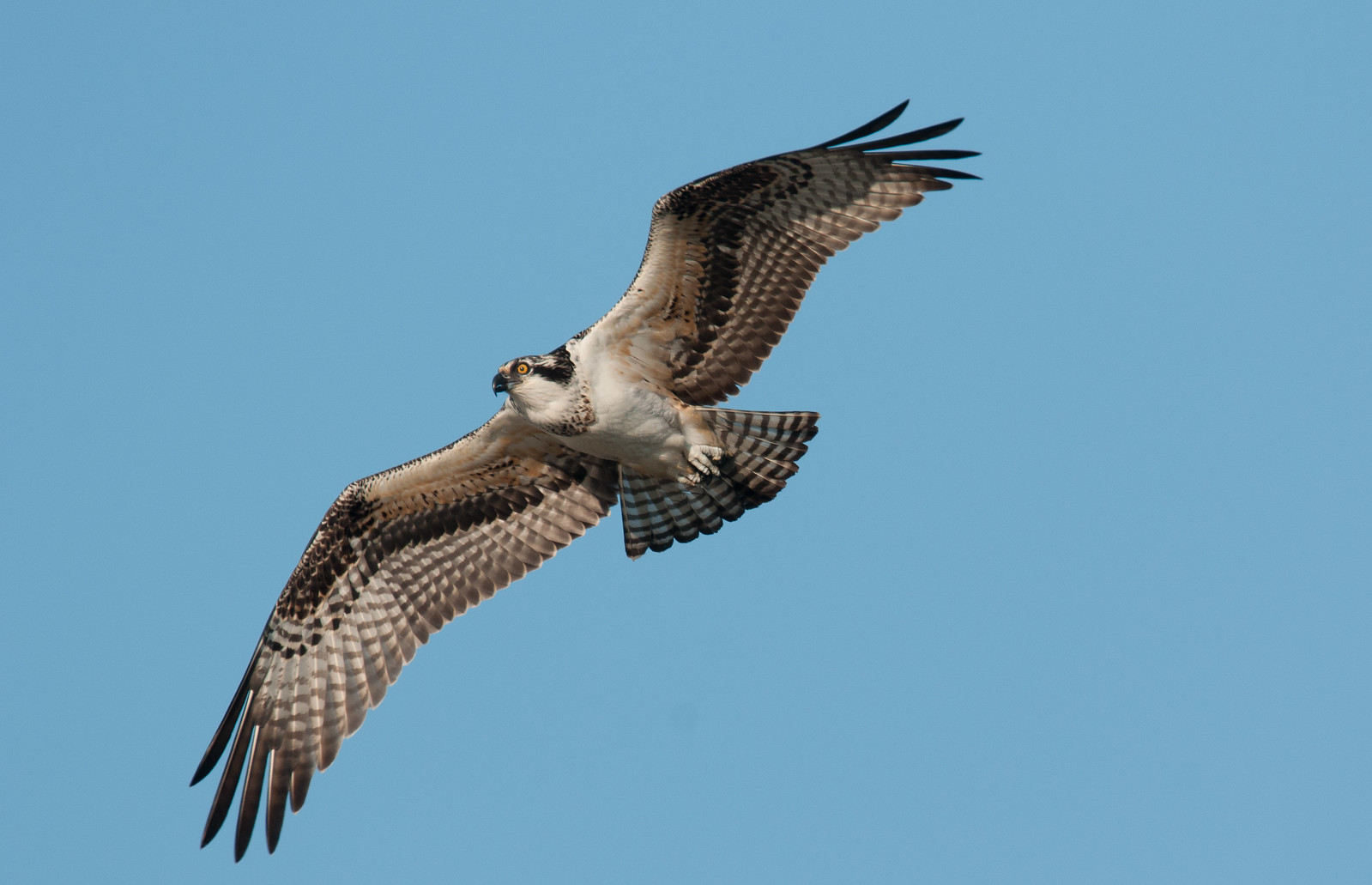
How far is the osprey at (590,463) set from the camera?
1077cm

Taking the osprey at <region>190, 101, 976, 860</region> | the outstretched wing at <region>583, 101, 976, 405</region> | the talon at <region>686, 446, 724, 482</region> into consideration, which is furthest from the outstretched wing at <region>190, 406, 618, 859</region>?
the outstretched wing at <region>583, 101, 976, 405</region>

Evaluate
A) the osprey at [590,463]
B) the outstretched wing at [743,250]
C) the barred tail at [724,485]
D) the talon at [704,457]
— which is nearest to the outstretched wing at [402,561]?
the osprey at [590,463]

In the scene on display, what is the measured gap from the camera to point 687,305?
11.1 meters

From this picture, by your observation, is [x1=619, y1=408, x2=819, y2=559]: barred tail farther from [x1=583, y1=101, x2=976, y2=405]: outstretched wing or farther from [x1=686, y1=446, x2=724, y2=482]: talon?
[x1=583, y1=101, x2=976, y2=405]: outstretched wing

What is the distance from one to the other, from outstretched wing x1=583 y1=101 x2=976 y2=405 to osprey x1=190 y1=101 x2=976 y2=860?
0.04 ft

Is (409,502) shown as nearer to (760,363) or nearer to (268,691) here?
(268,691)

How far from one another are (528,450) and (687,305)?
2.00 meters

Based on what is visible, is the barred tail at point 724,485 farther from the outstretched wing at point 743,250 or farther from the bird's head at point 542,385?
the bird's head at point 542,385

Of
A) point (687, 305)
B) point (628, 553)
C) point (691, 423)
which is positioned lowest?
point (628, 553)

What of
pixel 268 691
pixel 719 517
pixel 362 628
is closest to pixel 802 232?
pixel 719 517

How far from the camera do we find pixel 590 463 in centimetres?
1209

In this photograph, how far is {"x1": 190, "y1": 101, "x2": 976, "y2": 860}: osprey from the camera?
10766 mm

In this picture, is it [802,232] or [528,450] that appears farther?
[528,450]

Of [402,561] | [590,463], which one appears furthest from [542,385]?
[402,561]
